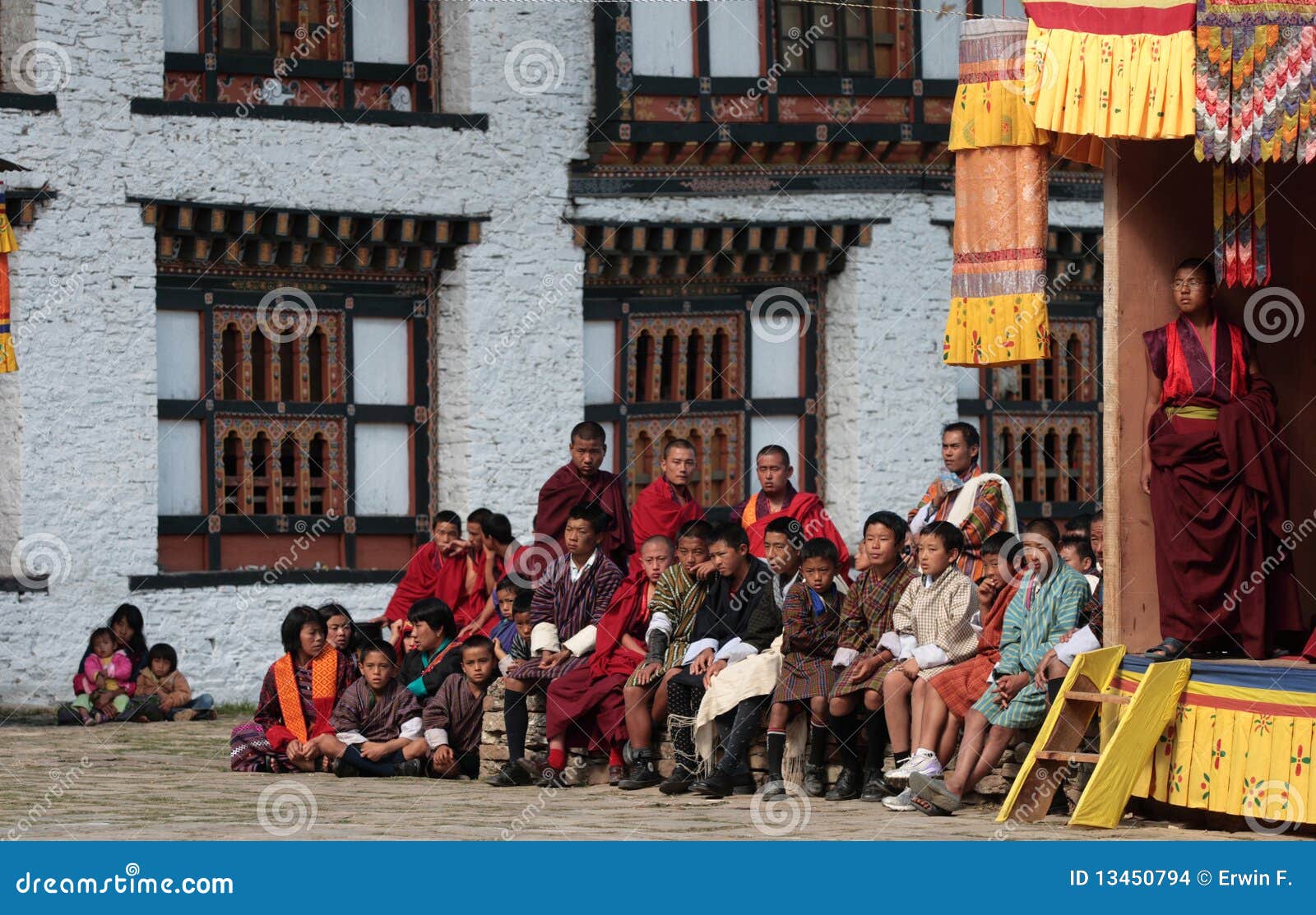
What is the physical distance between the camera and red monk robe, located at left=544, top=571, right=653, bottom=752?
32.1 feet

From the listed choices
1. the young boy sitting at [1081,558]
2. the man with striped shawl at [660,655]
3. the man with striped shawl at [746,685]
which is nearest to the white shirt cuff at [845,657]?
the man with striped shawl at [746,685]

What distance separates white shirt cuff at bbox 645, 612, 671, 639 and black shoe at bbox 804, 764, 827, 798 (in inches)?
35.9

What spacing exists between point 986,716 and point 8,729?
259 inches

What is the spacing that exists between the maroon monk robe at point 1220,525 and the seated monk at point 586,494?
11.4 feet

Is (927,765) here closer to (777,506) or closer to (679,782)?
(679,782)

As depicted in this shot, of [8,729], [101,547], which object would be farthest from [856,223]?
[8,729]

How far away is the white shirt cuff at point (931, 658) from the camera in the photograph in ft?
28.3

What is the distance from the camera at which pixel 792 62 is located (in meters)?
15.4

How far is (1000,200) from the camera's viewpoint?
8625 mm

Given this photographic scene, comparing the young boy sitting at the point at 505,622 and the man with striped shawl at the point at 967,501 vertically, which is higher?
the man with striped shawl at the point at 967,501

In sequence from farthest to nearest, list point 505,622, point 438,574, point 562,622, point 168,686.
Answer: point 168,686
point 438,574
point 505,622
point 562,622

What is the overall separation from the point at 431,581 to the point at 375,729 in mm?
2583

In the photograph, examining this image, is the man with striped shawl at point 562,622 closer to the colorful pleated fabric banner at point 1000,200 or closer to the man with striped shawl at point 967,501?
the man with striped shawl at point 967,501

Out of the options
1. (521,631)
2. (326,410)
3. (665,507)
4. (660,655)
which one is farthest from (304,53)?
(660,655)
